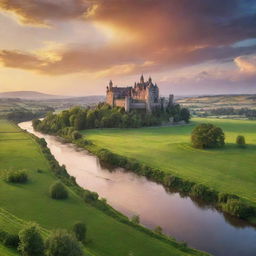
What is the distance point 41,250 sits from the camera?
56.2 ft

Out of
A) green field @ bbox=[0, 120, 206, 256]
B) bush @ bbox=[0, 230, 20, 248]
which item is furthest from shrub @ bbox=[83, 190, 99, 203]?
bush @ bbox=[0, 230, 20, 248]

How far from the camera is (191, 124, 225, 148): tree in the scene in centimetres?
5303

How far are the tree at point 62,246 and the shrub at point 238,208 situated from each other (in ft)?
56.9

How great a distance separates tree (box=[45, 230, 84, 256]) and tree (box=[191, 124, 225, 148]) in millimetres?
40012

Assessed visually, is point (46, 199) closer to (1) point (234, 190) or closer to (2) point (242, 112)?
(1) point (234, 190)

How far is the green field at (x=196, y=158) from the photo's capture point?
34434 mm

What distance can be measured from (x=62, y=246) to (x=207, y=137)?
41143 millimetres

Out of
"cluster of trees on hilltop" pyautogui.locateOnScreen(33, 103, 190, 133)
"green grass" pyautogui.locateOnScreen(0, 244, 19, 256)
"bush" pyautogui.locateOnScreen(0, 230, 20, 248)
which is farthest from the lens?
"cluster of trees on hilltop" pyautogui.locateOnScreen(33, 103, 190, 133)

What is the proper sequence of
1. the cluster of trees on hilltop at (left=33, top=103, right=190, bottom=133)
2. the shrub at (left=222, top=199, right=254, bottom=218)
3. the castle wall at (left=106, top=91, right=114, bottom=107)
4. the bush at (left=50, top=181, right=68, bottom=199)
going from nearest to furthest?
the shrub at (left=222, top=199, right=254, bottom=218) → the bush at (left=50, top=181, right=68, bottom=199) → the cluster of trees on hilltop at (left=33, top=103, right=190, bottom=133) → the castle wall at (left=106, top=91, right=114, bottom=107)

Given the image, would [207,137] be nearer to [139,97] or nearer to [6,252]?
[6,252]

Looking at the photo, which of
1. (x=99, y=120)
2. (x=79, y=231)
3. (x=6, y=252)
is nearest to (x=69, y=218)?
(x=79, y=231)

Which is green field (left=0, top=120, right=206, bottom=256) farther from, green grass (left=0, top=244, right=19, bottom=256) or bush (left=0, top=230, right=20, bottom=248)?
bush (left=0, top=230, right=20, bottom=248)

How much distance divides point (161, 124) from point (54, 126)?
31383 millimetres

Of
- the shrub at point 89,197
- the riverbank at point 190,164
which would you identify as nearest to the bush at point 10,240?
the shrub at point 89,197
